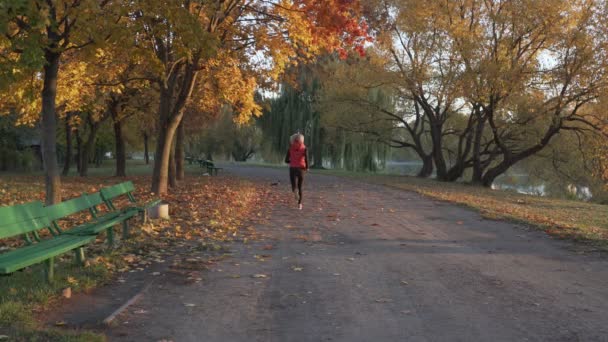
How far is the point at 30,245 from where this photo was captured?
19.1ft

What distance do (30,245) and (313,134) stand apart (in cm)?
3641

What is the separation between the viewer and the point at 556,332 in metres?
4.58

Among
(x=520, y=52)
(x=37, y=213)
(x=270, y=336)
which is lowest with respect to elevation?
(x=270, y=336)

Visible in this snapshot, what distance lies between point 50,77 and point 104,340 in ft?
26.8

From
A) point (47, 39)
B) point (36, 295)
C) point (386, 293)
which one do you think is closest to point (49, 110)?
point (47, 39)

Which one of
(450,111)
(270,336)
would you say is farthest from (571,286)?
(450,111)

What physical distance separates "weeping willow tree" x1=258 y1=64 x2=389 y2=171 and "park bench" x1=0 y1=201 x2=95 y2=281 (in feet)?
107

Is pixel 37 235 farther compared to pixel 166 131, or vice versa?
pixel 166 131

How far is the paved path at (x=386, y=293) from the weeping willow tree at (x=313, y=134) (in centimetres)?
2986

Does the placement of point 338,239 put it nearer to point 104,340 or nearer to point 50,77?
point 104,340

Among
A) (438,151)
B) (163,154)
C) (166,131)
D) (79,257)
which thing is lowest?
(79,257)

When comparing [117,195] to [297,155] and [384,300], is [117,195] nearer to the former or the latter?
[297,155]

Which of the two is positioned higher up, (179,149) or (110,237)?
(179,149)

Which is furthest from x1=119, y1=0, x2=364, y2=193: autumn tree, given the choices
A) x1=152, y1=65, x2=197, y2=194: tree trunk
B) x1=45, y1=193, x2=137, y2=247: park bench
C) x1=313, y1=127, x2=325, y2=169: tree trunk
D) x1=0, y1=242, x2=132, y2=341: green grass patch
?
x1=313, y1=127, x2=325, y2=169: tree trunk
